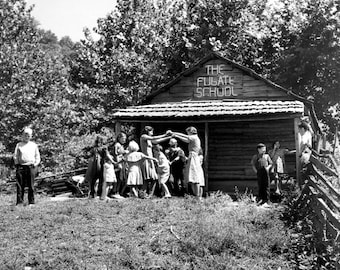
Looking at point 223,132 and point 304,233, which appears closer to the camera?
point 304,233

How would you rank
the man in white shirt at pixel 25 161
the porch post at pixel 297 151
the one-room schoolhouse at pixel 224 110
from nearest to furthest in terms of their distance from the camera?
the man in white shirt at pixel 25 161, the porch post at pixel 297 151, the one-room schoolhouse at pixel 224 110

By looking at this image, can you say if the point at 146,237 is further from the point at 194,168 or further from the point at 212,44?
the point at 212,44

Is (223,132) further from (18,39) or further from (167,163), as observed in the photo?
(18,39)

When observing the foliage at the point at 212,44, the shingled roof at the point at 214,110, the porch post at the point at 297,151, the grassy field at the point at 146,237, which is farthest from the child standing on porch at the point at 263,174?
the foliage at the point at 212,44

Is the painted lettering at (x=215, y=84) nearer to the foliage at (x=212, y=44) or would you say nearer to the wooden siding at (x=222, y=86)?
the wooden siding at (x=222, y=86)

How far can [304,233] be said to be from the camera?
8.69 m

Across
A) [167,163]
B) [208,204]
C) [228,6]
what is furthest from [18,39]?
[208,204]

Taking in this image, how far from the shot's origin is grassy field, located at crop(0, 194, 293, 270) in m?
7.84

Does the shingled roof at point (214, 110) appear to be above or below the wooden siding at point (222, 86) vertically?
below

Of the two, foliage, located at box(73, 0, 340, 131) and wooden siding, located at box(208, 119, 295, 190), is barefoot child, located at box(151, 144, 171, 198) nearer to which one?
wooden siding, located at box(208, 119, 295, 190)

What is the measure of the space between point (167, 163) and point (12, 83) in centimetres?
1275

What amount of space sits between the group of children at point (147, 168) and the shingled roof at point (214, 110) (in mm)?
2226

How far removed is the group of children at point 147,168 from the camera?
1254 cm

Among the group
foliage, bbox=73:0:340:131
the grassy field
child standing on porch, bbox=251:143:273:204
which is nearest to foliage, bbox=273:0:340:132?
foliage, bbox=73:0:340:131
